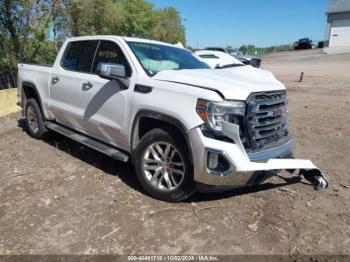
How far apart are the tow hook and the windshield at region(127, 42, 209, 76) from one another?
2035 mm

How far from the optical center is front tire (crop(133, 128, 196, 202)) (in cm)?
396

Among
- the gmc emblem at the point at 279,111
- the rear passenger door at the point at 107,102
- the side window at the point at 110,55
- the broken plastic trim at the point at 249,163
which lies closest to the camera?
the broken plastic trim at the point at 249,163

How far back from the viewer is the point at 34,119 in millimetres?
6633

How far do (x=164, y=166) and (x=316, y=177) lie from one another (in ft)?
6.56

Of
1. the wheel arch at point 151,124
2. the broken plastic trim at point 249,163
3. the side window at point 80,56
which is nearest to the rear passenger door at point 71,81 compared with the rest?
the side window at point 80,56

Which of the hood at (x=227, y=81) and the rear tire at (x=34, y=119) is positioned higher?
the hood at (x=227, y=81)

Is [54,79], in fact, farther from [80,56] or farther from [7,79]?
[7,79]

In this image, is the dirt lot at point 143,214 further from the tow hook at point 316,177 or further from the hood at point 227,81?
the hood at point 227,81

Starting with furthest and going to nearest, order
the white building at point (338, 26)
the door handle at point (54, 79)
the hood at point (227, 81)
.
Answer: the white building at point (338, 26), the door handle at point (54, 79), the hood at point (227, 81)

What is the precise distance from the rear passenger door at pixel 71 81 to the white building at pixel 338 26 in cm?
4666

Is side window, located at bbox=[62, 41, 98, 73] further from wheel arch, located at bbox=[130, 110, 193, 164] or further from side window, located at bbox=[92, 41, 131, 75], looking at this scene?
wheel arch, located at bbox=[130, 110, 193, 164]

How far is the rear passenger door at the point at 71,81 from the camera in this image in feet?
17.3

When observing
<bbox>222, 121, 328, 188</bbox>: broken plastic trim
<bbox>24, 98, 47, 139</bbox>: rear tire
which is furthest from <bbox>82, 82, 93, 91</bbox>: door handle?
<bbox>222, 121, 328, 188</bbox>: broken plastic trim

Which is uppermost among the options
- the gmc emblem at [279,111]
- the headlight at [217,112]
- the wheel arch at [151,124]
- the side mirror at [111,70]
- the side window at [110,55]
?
the side window at [110,55]
